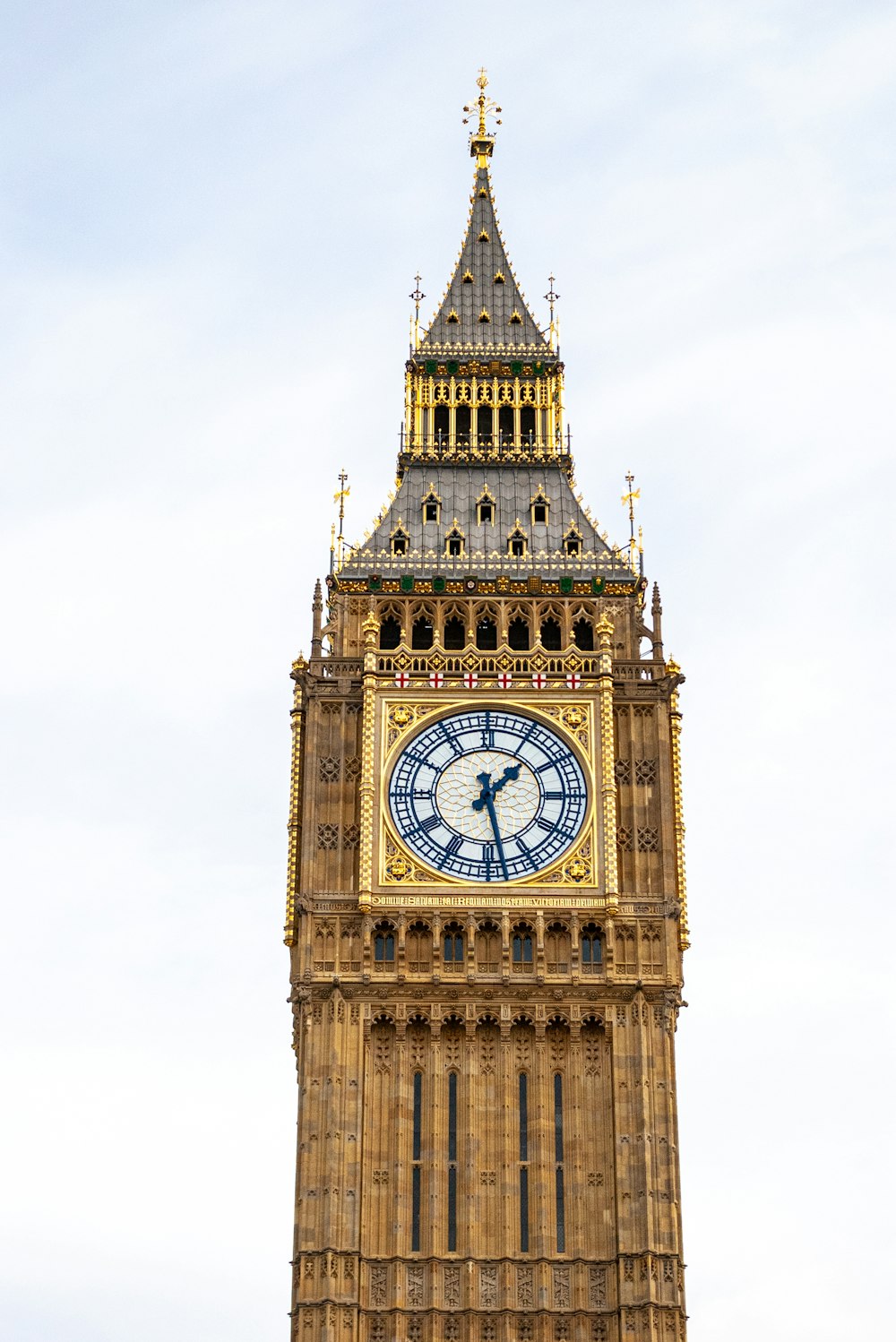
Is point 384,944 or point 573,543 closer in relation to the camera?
point 384,944

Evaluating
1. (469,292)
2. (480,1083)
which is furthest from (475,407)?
(480,1083)

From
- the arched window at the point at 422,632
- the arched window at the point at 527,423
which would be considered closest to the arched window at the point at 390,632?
the arched window at the point at 422,632

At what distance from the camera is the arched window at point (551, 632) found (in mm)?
Result: 68944

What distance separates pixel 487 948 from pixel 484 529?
10.7 meters

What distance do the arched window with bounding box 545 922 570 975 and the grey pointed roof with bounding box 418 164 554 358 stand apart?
1598cm

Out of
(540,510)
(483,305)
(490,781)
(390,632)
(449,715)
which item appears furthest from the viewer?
(483,305)

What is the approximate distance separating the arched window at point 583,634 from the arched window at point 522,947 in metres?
7.12

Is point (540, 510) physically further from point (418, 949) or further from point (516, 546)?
point (418, 949)

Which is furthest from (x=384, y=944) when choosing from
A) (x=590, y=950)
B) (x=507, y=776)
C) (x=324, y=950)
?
(x=507, y=776)

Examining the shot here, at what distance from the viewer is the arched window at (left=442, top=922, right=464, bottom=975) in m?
64.4

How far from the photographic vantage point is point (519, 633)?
69.3 meters

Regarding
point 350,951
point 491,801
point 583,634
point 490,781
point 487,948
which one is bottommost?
point 350,951

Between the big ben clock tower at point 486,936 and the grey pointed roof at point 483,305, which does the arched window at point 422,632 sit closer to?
the big ben clock tower at point 486,936

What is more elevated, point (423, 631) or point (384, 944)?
point (423, 631)
